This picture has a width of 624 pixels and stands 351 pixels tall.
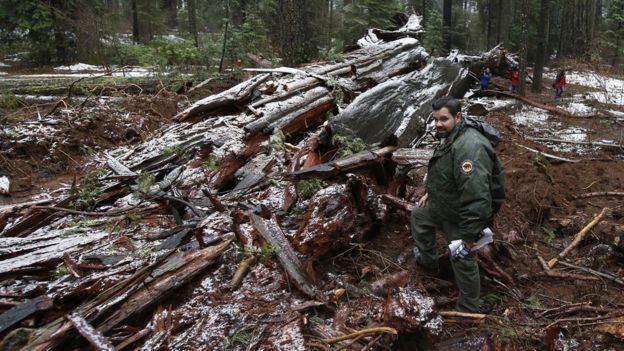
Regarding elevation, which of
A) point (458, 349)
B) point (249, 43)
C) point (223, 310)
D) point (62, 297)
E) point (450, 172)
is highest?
point (249, 43)

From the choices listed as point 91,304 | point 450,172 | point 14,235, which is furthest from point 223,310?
point 14,235

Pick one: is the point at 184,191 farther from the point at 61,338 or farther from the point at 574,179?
the point at 574,179

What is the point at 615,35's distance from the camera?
26688 mm

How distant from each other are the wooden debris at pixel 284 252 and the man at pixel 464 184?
4.60ft

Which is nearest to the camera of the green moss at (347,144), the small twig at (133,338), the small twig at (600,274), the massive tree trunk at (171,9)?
the small twig at (133,338)

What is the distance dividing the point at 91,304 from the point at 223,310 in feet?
3.52

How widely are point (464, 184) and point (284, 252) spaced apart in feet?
6.07

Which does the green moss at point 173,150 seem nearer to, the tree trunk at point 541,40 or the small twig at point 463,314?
the small twig at point 463,314

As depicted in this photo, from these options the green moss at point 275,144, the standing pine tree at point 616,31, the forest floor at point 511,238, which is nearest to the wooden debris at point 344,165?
the forest floor at point 511,238

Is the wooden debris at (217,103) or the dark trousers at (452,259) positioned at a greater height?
the wooden debris at (217,103)

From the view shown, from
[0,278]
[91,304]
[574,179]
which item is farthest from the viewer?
[574,179]

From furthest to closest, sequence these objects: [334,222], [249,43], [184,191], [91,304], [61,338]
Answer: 1. [249,43]
2. [184,191]
3. [334,222]
4. [91,304]
5. [61,338]

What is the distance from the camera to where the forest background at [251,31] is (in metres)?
12.1

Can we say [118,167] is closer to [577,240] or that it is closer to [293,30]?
[293,30]
